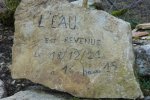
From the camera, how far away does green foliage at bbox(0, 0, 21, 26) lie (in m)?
5.51

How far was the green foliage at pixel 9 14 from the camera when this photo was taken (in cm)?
551

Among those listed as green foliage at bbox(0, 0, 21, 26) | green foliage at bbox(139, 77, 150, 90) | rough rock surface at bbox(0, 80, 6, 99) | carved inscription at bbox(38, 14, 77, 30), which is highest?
carved inscription at bbox(38, 14, 77, 30)

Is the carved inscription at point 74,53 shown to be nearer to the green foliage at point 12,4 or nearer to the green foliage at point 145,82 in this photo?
the green foliage at point 145,82

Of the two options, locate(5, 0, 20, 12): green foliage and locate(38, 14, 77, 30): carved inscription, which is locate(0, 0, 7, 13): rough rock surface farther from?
locate(38, 14, 77, 30): carved inscription

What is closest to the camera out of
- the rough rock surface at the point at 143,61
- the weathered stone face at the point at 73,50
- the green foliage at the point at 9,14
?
the weathered stone face at the point at 73,50

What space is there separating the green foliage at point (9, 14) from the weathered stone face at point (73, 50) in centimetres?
134

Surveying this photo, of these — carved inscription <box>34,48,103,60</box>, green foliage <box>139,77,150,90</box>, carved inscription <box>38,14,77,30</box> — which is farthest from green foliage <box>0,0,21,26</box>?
green foliage <box>139,77,150,90</box>

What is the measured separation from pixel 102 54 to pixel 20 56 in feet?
2.42

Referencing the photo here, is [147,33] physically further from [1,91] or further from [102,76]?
[1,91]

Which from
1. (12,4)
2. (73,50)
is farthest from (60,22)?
(12,4)

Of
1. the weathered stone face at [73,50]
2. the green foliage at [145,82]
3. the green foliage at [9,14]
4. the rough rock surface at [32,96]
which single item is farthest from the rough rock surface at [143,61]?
the green foliage at [9,14]

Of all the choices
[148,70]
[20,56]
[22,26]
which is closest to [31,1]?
[22,26]

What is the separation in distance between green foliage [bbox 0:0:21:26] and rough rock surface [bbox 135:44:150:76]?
171cm

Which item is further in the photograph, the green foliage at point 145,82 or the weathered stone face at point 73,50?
the green foliage at point 145,82
